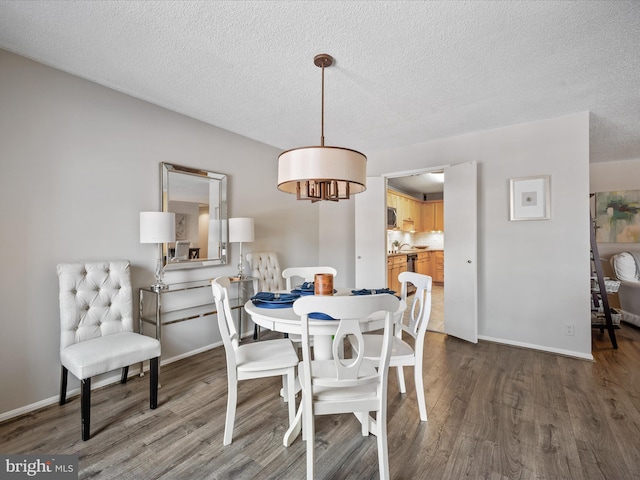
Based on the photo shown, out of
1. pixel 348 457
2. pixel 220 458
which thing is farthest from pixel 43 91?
pixel 348 457

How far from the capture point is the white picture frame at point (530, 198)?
322 centimetres

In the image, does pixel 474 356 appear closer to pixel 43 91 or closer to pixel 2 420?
pixel 2 420

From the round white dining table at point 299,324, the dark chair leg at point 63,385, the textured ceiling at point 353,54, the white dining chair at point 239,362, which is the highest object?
the textured ceiling at point 353,54

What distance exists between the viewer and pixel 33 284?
85.9 inches

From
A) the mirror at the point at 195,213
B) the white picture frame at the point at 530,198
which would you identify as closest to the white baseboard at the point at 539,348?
the white picture frame at the point at 530,198

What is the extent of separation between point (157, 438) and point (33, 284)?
4.68 ft

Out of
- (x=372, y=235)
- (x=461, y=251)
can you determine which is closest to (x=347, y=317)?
(x=461, y=251)

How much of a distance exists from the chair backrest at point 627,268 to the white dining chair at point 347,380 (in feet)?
15.8

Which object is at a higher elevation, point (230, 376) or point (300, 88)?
point (300, 88)

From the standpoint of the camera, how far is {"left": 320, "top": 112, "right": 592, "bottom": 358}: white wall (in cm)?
307

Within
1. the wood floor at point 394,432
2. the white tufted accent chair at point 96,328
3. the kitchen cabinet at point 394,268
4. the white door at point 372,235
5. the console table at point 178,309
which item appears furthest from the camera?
the kitchen cabinet at point 394,268

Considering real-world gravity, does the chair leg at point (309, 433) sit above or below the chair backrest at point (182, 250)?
below

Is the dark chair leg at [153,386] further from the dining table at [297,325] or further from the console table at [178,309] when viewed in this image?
the dining table at [297,325]

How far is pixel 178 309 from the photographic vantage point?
308 centimetres
